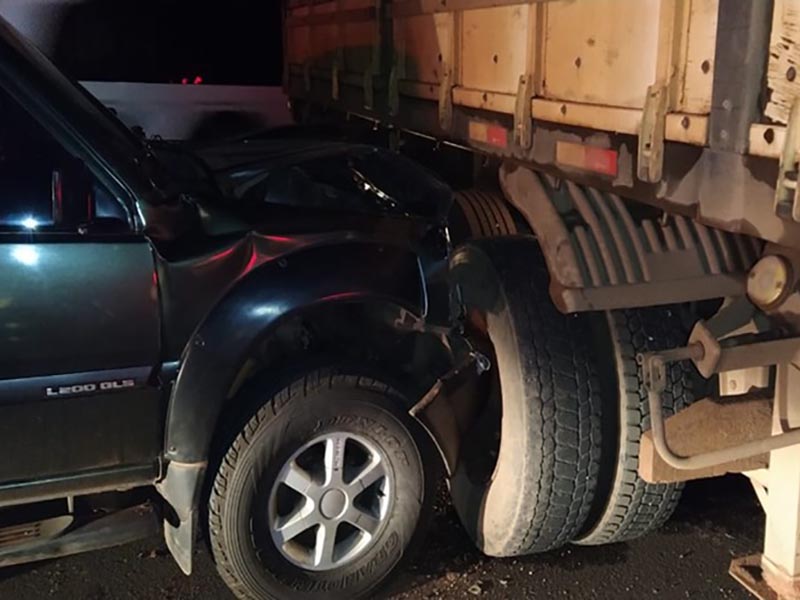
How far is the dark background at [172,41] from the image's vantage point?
9031 mm

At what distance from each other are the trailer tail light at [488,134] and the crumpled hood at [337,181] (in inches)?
9.1

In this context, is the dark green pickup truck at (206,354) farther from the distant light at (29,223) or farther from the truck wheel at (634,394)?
the truck wheel at (634,394)

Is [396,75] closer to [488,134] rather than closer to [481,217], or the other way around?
[481,217]

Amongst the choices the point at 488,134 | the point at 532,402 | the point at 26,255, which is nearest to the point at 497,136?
the point at 488,134

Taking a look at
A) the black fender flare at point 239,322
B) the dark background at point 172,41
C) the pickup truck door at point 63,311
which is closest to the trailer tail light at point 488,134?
the black fender flare at point 239,322

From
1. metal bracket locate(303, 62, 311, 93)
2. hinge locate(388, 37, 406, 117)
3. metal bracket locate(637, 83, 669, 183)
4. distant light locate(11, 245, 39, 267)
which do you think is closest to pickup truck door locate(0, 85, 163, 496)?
distant light locate(11, 245, 39, 267)

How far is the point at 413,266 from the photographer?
3.46m

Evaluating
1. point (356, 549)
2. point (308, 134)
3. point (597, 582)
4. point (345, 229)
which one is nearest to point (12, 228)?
point (345, 229)

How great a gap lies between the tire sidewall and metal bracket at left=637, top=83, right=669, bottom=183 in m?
1.27

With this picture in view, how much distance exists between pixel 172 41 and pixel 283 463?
22.6ft

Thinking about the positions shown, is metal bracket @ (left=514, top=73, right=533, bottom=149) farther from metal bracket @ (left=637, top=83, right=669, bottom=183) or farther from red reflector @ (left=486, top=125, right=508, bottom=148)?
metal bracket @ (left=637, top=83, right=669, bottom=183)

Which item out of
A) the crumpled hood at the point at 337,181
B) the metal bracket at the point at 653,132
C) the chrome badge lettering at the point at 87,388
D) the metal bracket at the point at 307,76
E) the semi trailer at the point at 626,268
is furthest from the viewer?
the metal bracket at the point at 307,76

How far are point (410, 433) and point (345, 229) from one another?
2.45 ft

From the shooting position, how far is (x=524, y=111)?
3.24 metres
